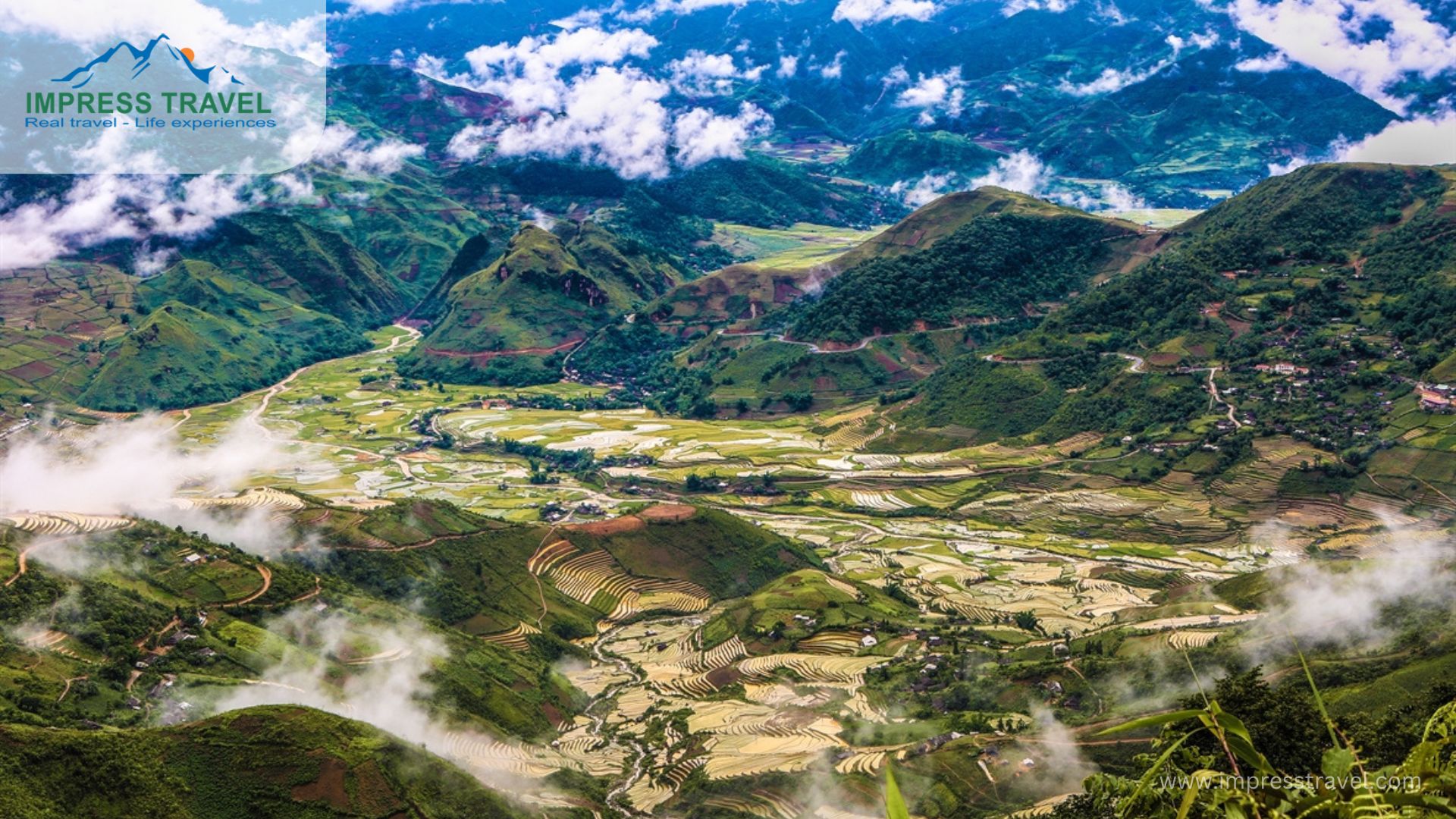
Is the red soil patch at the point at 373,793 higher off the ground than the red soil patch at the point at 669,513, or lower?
higher

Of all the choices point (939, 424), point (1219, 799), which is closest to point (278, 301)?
point (939, 424)

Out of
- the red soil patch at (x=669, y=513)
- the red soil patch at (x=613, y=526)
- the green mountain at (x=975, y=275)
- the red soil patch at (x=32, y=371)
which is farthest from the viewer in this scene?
the red soil patch at (x=32, y=371)

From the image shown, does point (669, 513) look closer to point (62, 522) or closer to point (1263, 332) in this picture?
point (62, 522)

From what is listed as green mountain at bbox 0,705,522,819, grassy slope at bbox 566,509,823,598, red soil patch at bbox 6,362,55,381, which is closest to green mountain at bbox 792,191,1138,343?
grassy slope at bbox 566,509,823,598

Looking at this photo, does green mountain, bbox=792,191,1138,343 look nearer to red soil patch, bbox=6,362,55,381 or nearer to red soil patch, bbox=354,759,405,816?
red soil patch, bbox=6,362,55,381

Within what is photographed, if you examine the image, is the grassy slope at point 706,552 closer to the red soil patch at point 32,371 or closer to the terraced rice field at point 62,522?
the terraced rice field at point 62,522

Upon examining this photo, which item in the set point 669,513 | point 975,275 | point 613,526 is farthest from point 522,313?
point 613,526

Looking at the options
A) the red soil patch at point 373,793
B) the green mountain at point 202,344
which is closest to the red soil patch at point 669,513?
the red soil patch at point 373,793
